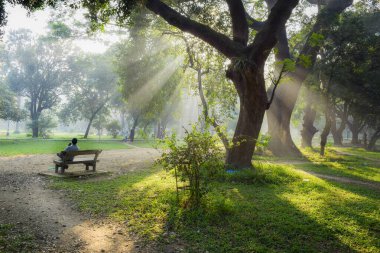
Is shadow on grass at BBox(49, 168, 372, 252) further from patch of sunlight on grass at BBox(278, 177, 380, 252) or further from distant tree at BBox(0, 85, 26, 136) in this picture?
distant tree at BBox(0, 85, 26, 136)

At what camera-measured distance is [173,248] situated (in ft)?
16.8

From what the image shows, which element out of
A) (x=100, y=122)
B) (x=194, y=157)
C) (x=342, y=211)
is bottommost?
(x=342, y=211)

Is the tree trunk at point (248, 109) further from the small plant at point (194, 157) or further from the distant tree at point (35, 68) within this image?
the distant tree at point (35, 68)

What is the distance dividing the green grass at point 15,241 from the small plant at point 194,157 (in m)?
3.04

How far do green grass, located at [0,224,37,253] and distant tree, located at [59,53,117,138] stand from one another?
4533cm

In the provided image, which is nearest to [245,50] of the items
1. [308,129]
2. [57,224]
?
[57,224]

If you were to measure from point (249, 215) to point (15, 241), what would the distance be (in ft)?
15.9

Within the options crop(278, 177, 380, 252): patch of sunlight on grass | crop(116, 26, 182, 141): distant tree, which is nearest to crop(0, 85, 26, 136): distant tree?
crop(116, 26, 182, 141): distant tree

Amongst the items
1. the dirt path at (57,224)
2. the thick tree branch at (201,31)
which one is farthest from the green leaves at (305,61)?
the dirt path at (57,224)

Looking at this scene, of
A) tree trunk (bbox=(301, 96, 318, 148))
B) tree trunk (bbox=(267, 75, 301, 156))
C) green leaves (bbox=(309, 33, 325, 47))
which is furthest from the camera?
tree trunk (bbox=(301, 96, 318, 148))

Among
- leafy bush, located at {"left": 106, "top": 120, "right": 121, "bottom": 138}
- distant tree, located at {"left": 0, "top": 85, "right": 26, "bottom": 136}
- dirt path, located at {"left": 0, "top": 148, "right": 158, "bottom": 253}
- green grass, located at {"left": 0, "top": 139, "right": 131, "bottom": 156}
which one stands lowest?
dirt path, located at {"left": 0, "top": 148, "right": 158, "bottom": 253}

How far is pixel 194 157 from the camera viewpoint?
666 cm

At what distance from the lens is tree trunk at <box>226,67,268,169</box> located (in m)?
11.4

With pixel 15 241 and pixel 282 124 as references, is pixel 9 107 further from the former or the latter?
pixel 15 241
